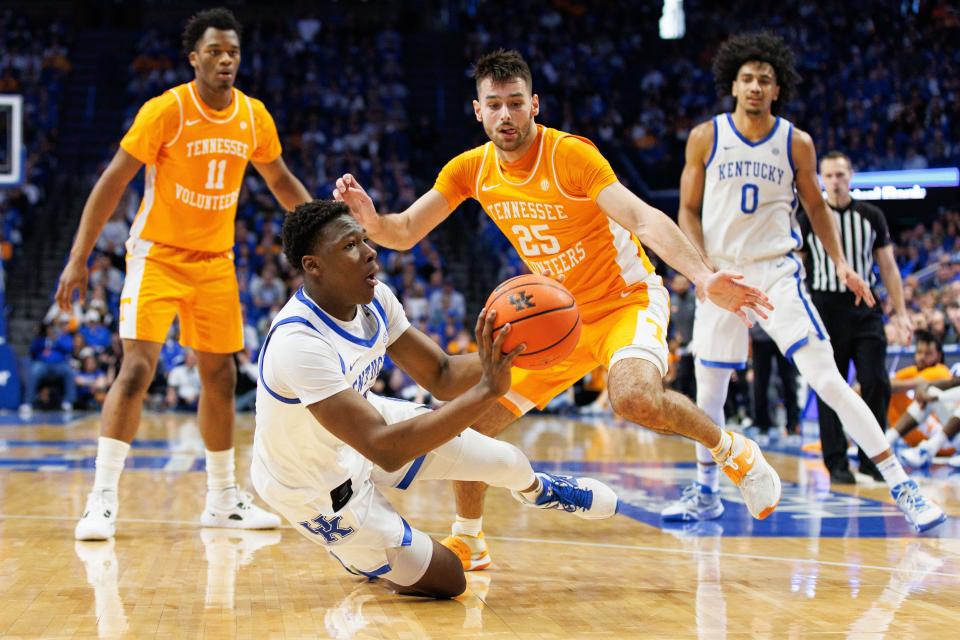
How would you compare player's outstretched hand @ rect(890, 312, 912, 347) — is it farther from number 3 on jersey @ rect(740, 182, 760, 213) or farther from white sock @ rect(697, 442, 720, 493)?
white sock @ rect(697, 442, 720, 493)

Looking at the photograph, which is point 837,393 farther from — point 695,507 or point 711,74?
point 711,74

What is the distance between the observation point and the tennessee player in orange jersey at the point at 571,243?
4461 mm

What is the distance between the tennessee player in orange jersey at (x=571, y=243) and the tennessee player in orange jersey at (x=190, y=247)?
1287mm

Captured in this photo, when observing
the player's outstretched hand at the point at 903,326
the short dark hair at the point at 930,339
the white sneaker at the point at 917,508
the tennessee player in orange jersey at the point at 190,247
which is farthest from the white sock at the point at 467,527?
the short dark hair at the point at 930,339

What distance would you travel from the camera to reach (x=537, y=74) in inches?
920

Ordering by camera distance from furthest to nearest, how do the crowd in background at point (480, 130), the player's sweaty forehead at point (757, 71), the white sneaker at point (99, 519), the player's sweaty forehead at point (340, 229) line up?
the crowd in background at point (480, 130) < the player's sweaty forehead at point (757, 71) < the white sneaker at point (99, 519) < the player's sweaty forehead at point (340, 229)

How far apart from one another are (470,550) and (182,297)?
2.05 meters

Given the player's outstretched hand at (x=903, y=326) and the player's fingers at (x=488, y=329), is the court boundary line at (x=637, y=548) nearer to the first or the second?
the player's outstretched hand at (x=903, y=326)

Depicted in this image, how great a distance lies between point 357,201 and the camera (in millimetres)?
4570

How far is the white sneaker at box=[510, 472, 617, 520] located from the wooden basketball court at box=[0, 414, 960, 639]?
239mm

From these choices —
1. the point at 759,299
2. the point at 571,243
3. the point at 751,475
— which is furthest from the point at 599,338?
the point at 759,299

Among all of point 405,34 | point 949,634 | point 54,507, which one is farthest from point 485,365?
point 405,34

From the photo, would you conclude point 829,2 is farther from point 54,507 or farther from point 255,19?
Answer: point 54,507

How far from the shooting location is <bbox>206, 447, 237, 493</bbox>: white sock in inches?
224
